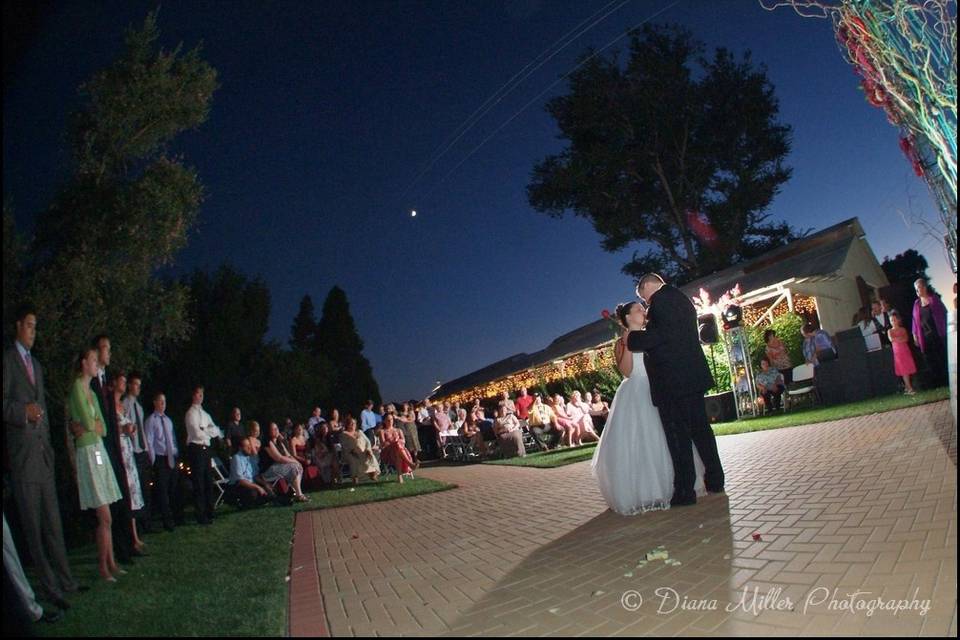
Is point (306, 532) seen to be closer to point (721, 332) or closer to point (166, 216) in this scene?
point (166, 216)

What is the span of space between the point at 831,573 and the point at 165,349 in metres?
20.4

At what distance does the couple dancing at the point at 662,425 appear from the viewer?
4805 millimetres

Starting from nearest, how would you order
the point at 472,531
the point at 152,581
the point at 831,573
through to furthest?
the point at 831,573
the point at 152,581
the point at 472,531

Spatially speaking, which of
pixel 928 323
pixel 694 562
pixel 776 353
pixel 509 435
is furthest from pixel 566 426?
pixel 694 562

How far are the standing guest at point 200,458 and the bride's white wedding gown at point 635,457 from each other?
19.6 ft

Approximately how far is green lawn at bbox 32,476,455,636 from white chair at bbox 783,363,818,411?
11.0m

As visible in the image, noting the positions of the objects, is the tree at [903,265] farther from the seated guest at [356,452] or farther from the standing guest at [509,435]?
the seated guest at [356,452]

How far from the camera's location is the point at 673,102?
90.4 feet

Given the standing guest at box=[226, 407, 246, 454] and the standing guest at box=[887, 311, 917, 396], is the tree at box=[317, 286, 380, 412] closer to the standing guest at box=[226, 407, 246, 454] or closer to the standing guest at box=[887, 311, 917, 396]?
the standing guest at box=[226, 407, 246, 454]

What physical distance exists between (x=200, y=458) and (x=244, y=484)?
1.74 m

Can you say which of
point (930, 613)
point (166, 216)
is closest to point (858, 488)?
point (930, 613)

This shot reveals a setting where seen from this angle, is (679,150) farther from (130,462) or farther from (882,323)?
(130,462)

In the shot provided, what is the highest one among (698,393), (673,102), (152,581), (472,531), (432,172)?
(673,102)

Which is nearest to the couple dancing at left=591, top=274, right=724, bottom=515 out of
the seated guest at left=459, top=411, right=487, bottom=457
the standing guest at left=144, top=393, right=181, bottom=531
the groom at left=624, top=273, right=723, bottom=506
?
the groom at left=624, top=273, right=723, bottom=506
